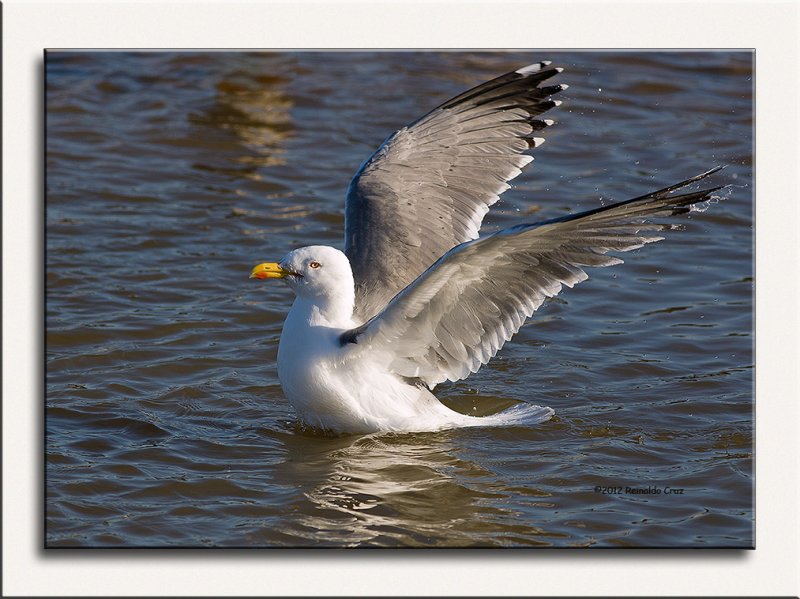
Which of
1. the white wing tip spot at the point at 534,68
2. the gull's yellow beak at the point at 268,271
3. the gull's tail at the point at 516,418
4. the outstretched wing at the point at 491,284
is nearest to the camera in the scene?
the outstretched wing at the point at 491,284

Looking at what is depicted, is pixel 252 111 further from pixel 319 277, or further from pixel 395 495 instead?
pixel 395 495

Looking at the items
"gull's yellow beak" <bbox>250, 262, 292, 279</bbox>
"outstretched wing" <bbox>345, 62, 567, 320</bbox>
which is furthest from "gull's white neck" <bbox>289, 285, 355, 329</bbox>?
"outstretched wing" <bbox>345, 62, 567, 320</bbox>

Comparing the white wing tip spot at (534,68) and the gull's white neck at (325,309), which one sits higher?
the white wing tip spot at (534,68)

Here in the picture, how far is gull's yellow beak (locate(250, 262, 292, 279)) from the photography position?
5410 mm

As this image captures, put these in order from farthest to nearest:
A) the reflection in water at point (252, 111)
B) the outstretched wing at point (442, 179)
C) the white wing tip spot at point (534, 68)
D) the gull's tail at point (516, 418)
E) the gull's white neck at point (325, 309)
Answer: the reflection in water at point (252, 111)
the outstretched wing at point (442, 179)
the white wing tip spot at point (534, 68)
the gull's tail at point (516, 418)
the gull's white neck at point (325, 309)

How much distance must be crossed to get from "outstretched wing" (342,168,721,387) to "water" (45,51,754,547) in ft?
1.52

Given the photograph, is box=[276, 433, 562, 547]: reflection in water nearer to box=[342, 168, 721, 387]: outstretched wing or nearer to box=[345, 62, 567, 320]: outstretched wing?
box=[342, 168, 721, 387]: outstretched wing

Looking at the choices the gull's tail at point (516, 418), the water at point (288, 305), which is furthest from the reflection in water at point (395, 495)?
the gull's tail at point (516, 418)

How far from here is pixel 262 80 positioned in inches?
368

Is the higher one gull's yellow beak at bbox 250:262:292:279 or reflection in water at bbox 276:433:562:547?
gull's yellow beak at bbox 250:262:292:279

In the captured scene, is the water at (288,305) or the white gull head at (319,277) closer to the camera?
the water at (288,305)

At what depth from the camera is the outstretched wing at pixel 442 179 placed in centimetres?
617

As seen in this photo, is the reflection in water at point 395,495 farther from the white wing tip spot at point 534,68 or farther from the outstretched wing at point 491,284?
the white wing tip spot at point 534,68

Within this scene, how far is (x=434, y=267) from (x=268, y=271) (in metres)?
0.87
